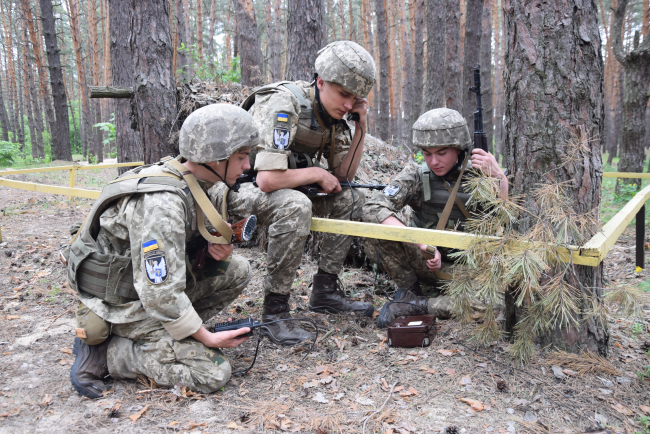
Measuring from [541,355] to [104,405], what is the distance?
2.50 m

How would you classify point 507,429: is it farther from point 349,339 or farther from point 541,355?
point 349,339

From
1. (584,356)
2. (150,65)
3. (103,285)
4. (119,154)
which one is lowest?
(584,356)

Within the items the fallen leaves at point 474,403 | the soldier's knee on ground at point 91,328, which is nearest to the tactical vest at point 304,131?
the soldier's knee on ground at point 91,328

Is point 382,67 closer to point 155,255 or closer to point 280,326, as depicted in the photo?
point 280,326

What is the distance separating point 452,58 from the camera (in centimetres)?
935

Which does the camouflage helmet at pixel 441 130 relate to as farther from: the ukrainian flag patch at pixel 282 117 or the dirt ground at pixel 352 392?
the dirt ground at pixel 352 392

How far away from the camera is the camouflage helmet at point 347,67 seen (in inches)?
127

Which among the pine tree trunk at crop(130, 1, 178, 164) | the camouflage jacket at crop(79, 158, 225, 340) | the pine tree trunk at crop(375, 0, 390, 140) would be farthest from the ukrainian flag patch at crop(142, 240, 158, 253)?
the pine tree trunk at crop(375, 0, 390, 140)

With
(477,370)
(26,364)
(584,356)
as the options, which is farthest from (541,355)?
(26,364)

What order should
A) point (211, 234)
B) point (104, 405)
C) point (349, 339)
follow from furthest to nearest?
point (349, 339) → point (211, 234) → point (104, 405)

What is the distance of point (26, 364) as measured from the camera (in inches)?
116

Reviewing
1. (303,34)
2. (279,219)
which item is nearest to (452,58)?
(303,34)

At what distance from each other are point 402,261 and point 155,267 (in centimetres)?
211

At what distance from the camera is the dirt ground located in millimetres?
2156
